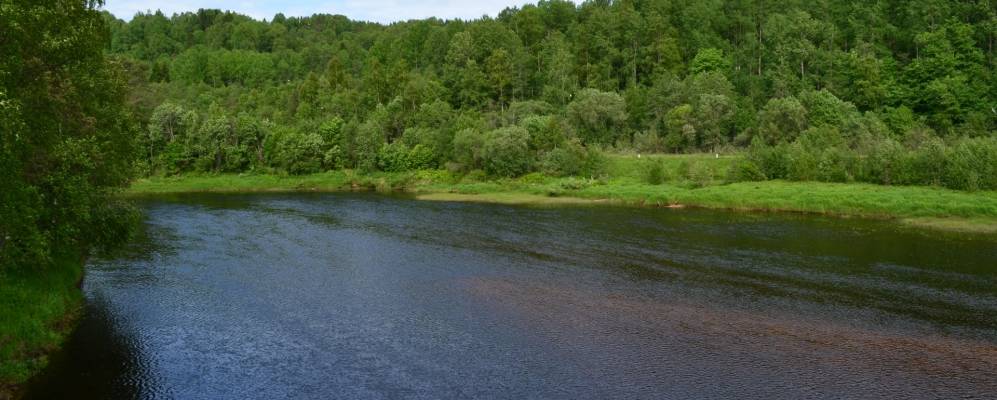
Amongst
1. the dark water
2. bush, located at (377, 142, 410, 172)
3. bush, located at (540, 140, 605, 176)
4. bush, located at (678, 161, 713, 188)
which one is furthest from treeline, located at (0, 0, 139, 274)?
bush, located at (377, 142, 410, 172)

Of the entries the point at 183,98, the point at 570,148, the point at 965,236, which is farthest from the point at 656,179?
the point at 183,98

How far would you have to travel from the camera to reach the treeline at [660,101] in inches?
3255

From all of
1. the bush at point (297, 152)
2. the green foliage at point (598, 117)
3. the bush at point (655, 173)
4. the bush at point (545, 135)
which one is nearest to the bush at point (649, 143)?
the green foliage at point (598, 117)

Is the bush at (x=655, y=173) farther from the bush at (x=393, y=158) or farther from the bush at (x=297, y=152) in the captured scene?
the bush at (x=297, y=152)

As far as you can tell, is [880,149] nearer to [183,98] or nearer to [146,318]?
[146,318]

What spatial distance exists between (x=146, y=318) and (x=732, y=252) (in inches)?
1331

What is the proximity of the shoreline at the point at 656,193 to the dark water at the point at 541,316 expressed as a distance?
20.4 ft

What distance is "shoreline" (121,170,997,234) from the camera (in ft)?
186

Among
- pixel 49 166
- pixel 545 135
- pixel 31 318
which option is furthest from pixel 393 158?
pixel 31 318

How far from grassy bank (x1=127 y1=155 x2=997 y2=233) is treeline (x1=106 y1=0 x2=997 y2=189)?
Answer: 325 centimetres

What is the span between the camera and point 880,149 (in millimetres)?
68625

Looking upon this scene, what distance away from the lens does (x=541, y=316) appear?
31.4 meters

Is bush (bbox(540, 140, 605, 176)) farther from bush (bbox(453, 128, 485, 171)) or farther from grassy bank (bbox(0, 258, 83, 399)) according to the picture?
grassy bank (bbox(0, 258, 83, 399))

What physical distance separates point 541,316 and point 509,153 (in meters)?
56.5
